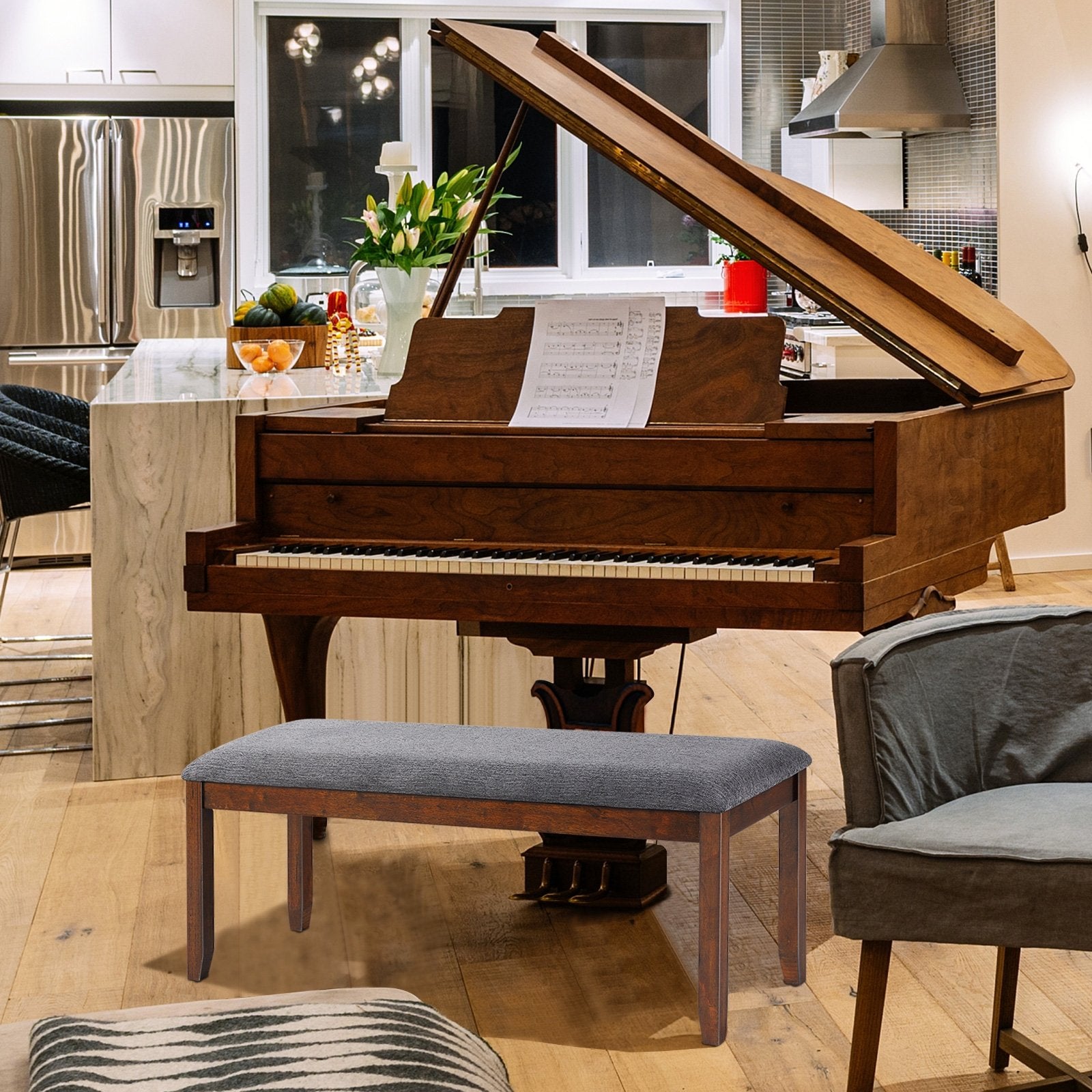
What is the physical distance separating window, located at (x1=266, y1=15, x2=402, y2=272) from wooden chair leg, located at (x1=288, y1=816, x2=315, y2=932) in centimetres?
513

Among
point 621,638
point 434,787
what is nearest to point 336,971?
point 434,787

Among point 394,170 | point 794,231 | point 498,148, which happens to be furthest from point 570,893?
point 498,148

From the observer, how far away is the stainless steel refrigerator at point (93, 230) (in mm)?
6512

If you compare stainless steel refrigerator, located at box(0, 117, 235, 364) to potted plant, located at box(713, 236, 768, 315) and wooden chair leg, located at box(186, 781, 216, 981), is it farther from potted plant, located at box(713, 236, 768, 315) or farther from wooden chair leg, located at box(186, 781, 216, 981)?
wooden chair leg, located at box(186, 781, 216, 981)

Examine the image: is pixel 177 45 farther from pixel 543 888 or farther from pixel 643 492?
pixel 543 888

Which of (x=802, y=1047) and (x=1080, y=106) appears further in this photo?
(x=1080, y=106)

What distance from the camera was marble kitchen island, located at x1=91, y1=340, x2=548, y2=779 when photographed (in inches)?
148

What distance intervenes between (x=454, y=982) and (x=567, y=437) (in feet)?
3.32

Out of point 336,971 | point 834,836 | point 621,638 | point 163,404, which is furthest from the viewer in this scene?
point 163,404

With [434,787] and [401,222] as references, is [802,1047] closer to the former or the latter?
[434,787]

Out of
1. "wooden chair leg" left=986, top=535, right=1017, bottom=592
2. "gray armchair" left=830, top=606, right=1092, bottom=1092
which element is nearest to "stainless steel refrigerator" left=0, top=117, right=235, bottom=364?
"wooden chair leg" left=986, top=535, right=1017, bottom=592

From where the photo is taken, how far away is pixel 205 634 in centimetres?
386

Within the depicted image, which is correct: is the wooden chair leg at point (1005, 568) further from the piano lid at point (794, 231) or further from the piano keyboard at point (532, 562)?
the piano keyboard at point (532, 562)

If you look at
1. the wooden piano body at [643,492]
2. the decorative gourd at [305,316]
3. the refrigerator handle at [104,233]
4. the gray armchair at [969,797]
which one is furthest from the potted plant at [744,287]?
the gray armchair at [969,797]
